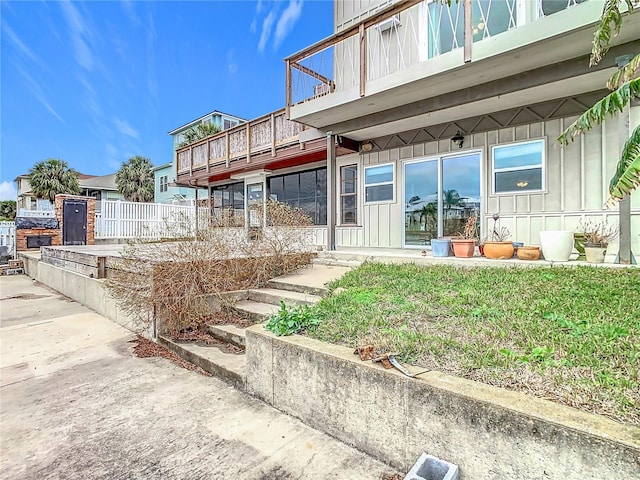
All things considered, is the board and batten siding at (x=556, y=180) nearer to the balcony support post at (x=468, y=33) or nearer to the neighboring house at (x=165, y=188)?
the balcony support post at (x=468, y=33)

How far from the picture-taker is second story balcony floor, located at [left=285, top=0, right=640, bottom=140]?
495 centimetres

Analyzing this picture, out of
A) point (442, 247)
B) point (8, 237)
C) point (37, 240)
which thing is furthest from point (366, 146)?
point (8, 237)

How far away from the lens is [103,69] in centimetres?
3216

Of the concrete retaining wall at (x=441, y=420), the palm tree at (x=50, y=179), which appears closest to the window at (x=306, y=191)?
the concrete retaining wall at (x=441, y=420)

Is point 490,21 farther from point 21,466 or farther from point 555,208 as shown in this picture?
point 21,466

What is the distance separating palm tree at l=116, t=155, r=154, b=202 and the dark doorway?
56.4 feet

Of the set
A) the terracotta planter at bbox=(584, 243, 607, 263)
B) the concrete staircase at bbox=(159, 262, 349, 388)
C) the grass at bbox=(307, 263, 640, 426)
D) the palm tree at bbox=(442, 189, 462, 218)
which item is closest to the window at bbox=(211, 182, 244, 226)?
the palm tree at bbox=(442, 189, 462, 218)

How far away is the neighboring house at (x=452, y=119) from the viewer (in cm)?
539

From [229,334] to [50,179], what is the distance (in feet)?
114

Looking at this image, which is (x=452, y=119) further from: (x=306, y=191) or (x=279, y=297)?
(x=279, y=297)

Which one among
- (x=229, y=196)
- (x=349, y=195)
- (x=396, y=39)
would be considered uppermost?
(x=396, y=39)

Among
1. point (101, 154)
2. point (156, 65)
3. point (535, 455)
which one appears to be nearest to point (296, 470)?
point (535, 455)

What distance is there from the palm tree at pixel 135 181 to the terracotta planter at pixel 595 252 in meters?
31.8

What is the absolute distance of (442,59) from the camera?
5684 mm
